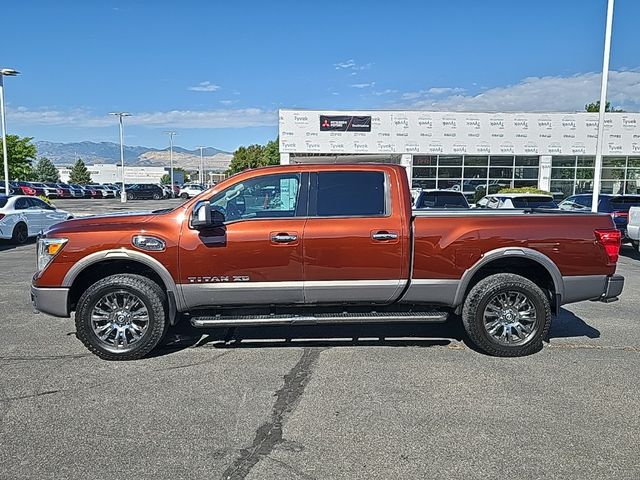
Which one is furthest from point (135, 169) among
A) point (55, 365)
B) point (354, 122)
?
point (55, 365)

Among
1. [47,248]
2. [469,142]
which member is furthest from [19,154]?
[47,248]

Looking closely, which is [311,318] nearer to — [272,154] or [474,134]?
[474,134]

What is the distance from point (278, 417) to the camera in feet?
13.0

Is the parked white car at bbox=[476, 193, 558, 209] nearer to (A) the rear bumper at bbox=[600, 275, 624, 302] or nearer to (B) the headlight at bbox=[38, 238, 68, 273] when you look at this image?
(A) the rear bumper at bbox=[600, 275, 624, 302]

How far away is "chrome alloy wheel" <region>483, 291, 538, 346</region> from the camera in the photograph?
212 inches

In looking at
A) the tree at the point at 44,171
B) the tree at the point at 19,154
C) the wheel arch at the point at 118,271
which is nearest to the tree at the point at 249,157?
the tree at the point at 44,171

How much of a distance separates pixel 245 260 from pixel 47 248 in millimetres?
2006

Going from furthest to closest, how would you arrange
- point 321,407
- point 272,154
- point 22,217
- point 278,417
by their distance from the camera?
1. point 272,154
2. point 22,217
3. point 321,407
4. point 278,417

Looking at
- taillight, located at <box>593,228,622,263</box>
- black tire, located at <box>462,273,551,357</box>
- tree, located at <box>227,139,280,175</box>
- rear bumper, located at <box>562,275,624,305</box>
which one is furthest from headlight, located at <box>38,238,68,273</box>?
tree, located at <box>227,139,280,175</box>

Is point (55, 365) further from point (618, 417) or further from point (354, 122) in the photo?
point (354, 122)

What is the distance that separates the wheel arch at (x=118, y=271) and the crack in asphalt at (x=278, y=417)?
1.40 m

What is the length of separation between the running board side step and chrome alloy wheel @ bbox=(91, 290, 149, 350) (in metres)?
0.54

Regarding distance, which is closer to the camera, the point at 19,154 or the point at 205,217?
the point at 205,217

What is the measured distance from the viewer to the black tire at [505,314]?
5.32 meters
